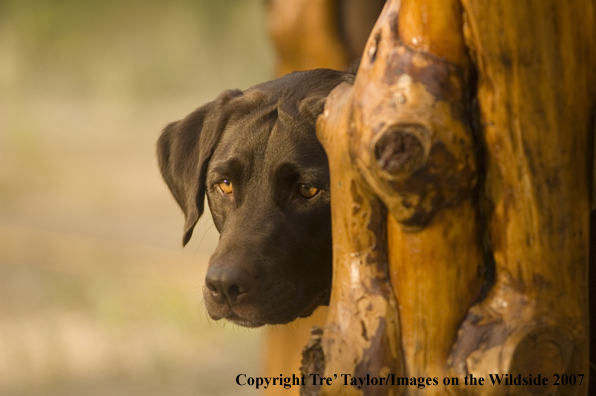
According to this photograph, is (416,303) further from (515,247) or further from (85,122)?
(85,122)

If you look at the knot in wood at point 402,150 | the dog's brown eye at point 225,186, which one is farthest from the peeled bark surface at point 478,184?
the dog's brown eye at point 225,186

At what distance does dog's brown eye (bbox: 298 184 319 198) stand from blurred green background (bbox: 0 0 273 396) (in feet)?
16.9

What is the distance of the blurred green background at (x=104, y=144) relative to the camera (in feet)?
24.4

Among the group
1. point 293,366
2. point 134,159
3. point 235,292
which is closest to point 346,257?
point 235,292

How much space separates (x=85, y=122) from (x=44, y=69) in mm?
971

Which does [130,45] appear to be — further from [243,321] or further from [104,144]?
[243,321]

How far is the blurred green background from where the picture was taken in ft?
24.4

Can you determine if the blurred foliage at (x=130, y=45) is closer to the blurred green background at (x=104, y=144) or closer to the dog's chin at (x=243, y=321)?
the blurred green background at (x=104, y=144)

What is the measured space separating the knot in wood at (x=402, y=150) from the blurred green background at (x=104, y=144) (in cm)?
594

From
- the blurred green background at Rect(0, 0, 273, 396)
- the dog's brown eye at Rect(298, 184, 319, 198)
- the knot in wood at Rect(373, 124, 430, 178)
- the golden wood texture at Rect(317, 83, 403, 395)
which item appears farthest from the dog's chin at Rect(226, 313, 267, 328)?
the blurred green background at Rect(0, 0, 273, 396)

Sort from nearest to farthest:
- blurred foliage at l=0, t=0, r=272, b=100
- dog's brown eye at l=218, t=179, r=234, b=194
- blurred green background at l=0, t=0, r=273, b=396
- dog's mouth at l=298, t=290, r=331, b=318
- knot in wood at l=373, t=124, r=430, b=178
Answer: knot in wood at l=373, t=124, r=430, b=178 < dog's mouth at l=298, t=290, r=331, b=318 < dog's brown eye at l=218, t=179, r=234, b=194 < blurred green background at l=0, t=0, r=273, b=396 < blurred foliage at l=0, t=0, r=272, b=100

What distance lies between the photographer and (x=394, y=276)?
140cm

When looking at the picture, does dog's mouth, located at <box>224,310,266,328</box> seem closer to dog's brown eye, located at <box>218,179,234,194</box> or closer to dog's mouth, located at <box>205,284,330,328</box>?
dog's mouth, located at <box>205,284,330,328</box>

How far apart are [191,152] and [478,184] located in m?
1.43
